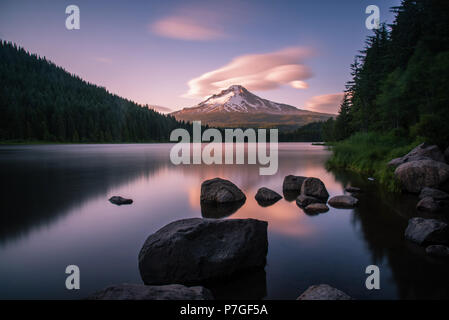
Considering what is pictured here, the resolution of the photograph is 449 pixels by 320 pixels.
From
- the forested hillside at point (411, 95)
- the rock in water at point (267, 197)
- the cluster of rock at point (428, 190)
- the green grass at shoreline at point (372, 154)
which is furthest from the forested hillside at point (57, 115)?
the cluster of rock at point (428, 190)

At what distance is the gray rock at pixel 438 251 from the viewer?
18.7ft

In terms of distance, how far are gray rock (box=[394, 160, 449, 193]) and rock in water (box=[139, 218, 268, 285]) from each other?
1118 centimetres

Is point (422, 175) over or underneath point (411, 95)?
underneath

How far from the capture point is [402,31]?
99.9 feet

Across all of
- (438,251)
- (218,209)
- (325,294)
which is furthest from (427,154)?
(325,294)

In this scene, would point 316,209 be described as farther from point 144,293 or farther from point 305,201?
point 144,293

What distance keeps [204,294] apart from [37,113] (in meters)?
124

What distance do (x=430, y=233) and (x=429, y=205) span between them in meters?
4.40

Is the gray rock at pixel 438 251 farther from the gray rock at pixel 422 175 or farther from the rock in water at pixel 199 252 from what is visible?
the gray rock at pixel 422 175

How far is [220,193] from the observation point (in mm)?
11656
